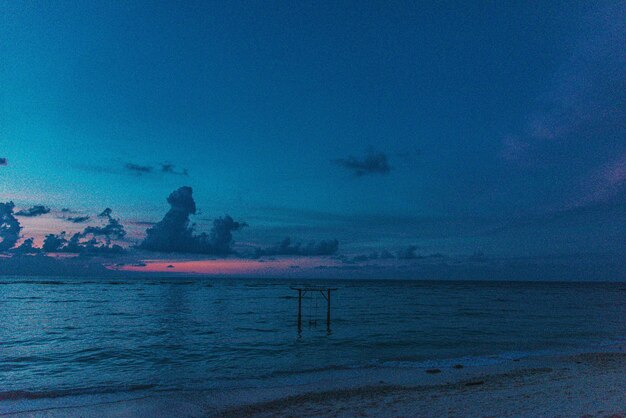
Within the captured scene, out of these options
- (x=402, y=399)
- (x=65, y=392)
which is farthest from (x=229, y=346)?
(x=402, y=399)

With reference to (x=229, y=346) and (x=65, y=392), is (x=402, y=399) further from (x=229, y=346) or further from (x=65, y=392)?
(x=229, y=346)

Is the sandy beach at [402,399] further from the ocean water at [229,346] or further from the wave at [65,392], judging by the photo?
the ocean water at [229,346]

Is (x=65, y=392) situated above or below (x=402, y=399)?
below

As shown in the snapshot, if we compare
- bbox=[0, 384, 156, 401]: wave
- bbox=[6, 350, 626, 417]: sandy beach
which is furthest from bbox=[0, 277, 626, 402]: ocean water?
bbox=[6, 350, 626, 417]: sandy beach

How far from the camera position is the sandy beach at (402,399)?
11.7 m

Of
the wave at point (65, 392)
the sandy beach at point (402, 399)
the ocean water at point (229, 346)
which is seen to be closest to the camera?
the sandy beach at point (402, 399)

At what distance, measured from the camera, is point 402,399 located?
13.1 m

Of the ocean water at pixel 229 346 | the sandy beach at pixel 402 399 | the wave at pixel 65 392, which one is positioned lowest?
the ocean water at pixel 229 346

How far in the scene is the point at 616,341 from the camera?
1126 inches

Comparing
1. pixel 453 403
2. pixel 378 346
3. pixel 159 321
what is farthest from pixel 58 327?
pixel 453 403

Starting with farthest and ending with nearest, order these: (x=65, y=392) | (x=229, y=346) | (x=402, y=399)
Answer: (x=229, y=346) → (x=65, y=392) → (x=402, y=399)

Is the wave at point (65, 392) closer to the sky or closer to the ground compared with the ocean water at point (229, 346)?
closer to the sky

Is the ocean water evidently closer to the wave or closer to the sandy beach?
the wave


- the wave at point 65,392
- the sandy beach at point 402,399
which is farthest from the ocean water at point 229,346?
the sandy beach at point 402,399
